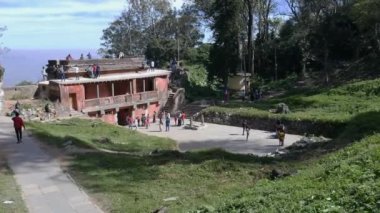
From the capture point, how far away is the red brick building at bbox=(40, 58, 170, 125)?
40.6m

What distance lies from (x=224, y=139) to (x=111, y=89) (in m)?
16.1

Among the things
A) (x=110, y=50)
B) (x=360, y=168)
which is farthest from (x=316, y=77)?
(x=360, y=168)

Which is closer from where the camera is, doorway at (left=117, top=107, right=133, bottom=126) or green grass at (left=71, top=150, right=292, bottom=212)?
green grass at (left=71, top=150, right=292, bottom=212)

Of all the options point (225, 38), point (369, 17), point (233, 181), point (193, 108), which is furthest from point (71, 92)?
point (233, 181)

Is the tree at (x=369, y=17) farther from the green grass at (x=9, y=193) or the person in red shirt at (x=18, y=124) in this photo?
the green grass at (x=9, y=193)

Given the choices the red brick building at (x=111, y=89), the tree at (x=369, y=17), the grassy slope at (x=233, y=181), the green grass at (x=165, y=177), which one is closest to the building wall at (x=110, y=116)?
the red brick building at (x=111, y=89)

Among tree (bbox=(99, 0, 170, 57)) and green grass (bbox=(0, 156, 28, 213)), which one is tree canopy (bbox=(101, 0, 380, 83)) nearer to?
tree (bbox=(99, 0, 170, 57))

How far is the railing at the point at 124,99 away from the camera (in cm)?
4222

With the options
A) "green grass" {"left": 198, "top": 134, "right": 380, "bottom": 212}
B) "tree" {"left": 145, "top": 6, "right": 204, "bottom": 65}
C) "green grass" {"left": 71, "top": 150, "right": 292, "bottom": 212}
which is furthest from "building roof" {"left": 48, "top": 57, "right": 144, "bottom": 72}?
"green grass" {"left": 198, "top": 134, "right": 380, "bottom": 212}

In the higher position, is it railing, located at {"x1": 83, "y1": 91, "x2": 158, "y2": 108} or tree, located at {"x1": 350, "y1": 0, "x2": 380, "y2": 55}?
tree, located at {"x1": 350, "y1": 0, "x2": 380, "y2": 55}

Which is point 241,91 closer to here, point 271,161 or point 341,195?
point 271,161

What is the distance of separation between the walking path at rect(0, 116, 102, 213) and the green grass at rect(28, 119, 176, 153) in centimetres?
177

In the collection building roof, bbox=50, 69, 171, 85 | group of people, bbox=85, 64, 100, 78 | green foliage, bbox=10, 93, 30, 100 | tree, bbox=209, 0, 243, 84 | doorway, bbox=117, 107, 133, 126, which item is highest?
tree, bbox=209, 0, 243, 84

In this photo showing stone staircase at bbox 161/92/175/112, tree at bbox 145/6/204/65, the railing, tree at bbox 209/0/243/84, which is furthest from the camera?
tree at bbox 145/6/204/65
